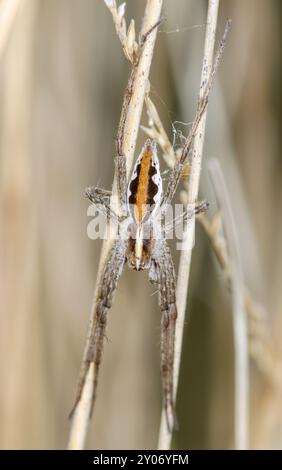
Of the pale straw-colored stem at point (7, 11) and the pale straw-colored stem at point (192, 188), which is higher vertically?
the pale straw-colored stem at point (7, 11)

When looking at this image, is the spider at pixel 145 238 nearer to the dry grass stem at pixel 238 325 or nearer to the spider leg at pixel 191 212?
the spider leg at pixel 191 212

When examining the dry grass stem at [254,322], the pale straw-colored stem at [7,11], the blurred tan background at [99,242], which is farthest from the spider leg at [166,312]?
the pale straw-colored stem at [7,11]

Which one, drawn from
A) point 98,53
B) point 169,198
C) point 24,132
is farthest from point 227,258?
point 98,53

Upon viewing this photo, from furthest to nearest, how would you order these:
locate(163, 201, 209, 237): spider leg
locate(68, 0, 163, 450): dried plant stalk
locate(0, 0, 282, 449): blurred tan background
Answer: locate(0, 0, 282, 449): blurred tan background → locate(163, 201, 209, 237): spider leg → locate(68, 0, 163, 450): dried plant stalk

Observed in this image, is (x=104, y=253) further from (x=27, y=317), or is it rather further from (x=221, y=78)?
(x=221, y=78)

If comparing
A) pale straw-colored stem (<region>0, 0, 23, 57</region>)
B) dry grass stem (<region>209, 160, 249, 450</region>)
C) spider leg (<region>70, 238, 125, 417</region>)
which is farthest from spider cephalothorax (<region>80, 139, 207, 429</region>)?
pale straw-colored stem (<region>0, 0, 23, 57</region>)

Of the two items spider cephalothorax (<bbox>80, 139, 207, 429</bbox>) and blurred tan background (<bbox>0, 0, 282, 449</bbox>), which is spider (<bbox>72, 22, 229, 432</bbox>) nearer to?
spider cephalothorax (<bbox>80, 139, 207, 429</bbox>)
